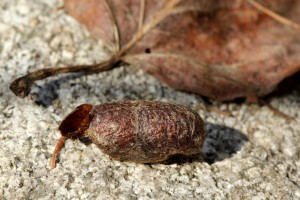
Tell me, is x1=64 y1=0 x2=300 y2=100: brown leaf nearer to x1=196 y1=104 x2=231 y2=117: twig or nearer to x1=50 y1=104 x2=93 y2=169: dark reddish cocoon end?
x1=196 y1=104 x2=231 y2=117: twig

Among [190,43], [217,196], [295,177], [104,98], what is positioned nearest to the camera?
[217,196]

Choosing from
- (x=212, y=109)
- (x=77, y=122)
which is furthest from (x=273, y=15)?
(x=77, y=122)

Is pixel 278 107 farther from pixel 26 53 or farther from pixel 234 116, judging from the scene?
pixel 26 53

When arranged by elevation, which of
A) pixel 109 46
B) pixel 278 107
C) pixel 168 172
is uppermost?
pixel 109 46

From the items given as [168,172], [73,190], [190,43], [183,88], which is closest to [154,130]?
[168,172]

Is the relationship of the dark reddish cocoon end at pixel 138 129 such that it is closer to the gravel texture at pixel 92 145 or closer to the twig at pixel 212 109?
the gravel texture at pixel 92 145

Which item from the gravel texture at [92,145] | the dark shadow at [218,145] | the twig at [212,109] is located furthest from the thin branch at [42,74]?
the dark shadow at [218,145]
